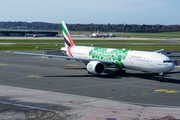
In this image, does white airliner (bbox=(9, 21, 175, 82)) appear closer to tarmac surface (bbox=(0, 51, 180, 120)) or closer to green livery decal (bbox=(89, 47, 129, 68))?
green livery decal (bbox=(89, 47, 129, 68))

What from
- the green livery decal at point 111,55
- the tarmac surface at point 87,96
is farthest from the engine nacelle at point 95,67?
the green livery decal at point 111,55

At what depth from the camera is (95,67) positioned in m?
43.1

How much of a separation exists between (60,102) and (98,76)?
18251 mm

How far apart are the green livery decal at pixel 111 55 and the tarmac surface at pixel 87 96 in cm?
287

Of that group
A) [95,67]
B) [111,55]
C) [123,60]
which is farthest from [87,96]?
[111,55]

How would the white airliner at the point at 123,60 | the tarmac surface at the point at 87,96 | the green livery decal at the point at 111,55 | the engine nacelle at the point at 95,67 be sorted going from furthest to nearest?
the green livery decal at the point at 111,55 → the engine nacelle at the point at 95,67 → the white airliner at the point at 123,60 → the tarmac surface at the point at 87,96

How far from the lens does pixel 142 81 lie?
1603 inches

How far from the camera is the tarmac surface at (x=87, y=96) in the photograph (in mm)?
23391

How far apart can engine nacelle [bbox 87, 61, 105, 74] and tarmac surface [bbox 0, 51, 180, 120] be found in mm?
1151

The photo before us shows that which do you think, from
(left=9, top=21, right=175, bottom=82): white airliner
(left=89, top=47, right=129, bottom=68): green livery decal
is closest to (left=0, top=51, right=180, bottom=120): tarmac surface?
(left=9, top=21, right=175, bottom=82): white airliner

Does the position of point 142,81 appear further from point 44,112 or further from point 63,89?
point 44,112

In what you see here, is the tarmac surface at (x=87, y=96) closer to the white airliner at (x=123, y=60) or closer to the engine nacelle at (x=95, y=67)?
the engine nacelle at (x=95, y=67)

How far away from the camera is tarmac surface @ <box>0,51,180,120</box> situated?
76.7 ft

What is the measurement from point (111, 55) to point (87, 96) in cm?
1661
